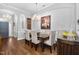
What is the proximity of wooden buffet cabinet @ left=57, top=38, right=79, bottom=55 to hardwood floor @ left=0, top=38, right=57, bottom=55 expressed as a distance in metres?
0.13

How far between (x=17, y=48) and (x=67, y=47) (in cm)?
85

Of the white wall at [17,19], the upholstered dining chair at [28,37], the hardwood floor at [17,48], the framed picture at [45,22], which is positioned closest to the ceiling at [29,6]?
the white wall at [17,19]

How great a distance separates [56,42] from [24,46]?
544 mm

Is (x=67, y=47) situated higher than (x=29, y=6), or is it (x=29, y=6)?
(x=29, y=6)

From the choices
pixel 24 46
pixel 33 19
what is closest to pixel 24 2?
pixel 33 19

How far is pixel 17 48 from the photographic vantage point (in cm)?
212

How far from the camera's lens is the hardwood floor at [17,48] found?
6.87ft

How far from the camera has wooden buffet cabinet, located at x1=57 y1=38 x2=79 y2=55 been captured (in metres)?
2.06

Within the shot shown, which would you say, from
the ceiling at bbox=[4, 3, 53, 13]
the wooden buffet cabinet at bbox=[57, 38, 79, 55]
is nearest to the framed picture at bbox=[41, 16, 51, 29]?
the ceiling at bbox=[4, 3, 53, 13]

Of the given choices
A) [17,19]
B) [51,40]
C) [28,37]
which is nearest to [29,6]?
[17,19]

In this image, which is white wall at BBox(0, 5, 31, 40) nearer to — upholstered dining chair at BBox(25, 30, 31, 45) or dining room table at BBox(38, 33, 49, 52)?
upholstered dining chair at BBox(25, 30, 31, 45)

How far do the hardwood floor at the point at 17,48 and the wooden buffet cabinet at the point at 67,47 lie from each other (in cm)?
13

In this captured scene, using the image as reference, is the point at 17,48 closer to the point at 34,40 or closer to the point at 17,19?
the point at 34,40

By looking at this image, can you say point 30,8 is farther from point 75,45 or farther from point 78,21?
point 75,45
